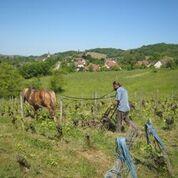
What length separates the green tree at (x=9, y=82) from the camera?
69.3 m

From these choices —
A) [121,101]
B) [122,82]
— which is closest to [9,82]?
[122,82]

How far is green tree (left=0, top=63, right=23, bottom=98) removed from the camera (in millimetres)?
69344

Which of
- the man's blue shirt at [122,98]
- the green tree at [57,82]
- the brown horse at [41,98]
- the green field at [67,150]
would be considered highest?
the man's blue shirt at [122,98]

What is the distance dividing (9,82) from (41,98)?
5426 cm

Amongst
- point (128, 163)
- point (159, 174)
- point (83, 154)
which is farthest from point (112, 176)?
point (83, 154)

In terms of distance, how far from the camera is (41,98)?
17516 mm

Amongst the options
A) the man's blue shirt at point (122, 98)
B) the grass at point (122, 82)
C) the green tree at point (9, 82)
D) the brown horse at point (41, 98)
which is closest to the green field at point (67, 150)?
the brown horse at point (41, 98)

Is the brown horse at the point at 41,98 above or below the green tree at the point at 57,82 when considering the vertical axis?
above

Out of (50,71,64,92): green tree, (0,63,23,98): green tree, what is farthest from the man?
(50,71,64,92): green tree

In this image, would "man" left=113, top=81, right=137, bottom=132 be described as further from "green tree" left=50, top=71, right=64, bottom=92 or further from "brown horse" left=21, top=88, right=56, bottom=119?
"green tree" left=50, top=71, right=64, bottom=92

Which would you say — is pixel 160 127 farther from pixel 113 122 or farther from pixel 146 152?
pixel 146 152

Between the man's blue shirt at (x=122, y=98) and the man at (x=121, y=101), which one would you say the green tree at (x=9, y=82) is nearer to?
the man at (x=121, y=101)

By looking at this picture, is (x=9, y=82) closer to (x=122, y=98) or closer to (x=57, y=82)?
(x=57, y=82)

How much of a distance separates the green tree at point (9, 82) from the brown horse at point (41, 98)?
5158 cm
